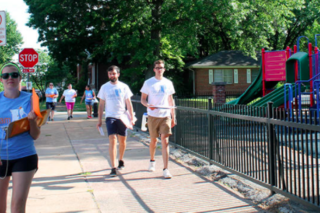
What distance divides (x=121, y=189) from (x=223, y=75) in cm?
3286

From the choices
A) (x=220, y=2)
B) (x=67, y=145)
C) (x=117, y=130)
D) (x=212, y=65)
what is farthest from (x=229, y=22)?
(x=117, y=130)

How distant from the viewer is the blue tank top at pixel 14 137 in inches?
134

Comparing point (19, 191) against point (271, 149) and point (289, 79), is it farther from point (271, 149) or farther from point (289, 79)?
point (289, 79)

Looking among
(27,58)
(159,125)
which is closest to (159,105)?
(159,125)

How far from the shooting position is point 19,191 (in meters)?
3.25

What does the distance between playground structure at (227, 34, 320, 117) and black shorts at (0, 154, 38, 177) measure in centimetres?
798

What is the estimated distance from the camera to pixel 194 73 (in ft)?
121

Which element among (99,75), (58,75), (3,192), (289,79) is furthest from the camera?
(99,75)

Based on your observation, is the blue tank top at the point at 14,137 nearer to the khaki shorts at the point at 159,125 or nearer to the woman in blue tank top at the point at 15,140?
the woman in blue tank top at the point at 15,140

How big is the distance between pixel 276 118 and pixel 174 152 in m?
3.92

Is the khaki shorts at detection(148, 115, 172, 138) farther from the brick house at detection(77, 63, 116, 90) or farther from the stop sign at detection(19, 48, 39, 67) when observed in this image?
the brick house at detection(77, 63, 116, 90)

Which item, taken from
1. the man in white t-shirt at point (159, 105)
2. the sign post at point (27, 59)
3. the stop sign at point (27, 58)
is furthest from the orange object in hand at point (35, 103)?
the stop sign at point (27, 58)

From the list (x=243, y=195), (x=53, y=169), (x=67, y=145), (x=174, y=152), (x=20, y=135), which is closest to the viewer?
(x=20, y=135)

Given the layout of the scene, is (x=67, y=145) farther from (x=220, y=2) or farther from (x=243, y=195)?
(x=220, y=2)
